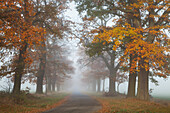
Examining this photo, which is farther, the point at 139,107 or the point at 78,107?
the point at 78,107


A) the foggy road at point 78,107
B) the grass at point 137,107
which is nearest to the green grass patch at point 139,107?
the grass at point 137,107

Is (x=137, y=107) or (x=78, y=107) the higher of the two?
(x=137, y=107)

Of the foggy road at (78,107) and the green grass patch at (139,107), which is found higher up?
the green grass patch at (139,107)

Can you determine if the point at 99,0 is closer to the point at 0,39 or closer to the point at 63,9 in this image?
the point at 63,9

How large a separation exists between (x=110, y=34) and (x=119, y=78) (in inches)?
694

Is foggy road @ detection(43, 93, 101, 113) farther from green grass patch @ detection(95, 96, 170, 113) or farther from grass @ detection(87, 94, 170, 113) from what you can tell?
green grass patch @ detection(95, 96, 170, 113)

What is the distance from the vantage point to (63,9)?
60.8 feet

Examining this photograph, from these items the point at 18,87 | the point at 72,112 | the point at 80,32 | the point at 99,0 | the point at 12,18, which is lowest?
the point at 72,112

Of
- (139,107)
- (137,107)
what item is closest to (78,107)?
(137,107)

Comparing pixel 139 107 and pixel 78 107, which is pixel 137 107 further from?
pixel 78 107

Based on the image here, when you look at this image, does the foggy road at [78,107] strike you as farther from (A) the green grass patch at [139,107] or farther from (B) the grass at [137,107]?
(A) the green grass patch at [139,107]

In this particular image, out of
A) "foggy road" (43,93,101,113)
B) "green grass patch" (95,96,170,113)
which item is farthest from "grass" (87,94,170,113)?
"foggy road" (43,93,101,113)

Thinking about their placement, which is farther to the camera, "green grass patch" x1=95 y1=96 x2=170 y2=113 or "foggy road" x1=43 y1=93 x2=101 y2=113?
"foggy road" x1=43 y1=93 x2=101 y2=113

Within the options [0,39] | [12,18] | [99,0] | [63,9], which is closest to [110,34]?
[99,0]
